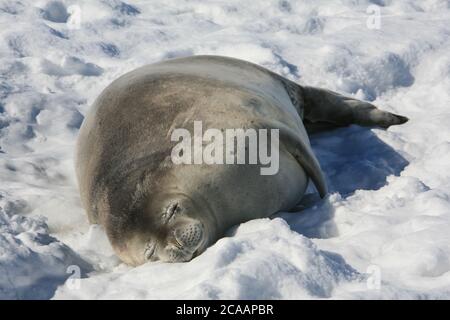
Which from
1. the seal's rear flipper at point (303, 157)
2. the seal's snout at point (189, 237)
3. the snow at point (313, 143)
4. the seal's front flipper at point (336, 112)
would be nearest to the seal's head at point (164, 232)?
the seal's snout at point (189, 237)

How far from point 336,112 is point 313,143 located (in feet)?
1.25

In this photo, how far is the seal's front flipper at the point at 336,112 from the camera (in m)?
5.19

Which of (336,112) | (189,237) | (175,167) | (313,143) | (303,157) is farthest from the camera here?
(336,112)

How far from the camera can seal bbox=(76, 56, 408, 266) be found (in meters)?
3.29

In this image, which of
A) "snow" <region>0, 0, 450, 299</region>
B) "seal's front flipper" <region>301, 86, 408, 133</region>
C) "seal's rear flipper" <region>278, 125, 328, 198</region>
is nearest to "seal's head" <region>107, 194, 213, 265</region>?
"snow" <region>0, 0, 450, 299</region>

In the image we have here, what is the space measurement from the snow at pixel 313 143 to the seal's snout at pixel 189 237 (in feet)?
0.39

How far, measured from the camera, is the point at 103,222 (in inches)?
139

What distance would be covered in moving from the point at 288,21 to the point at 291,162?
11.8ft

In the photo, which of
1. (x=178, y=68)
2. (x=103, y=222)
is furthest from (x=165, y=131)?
(x=178, y=68)

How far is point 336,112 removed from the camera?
5254 mm

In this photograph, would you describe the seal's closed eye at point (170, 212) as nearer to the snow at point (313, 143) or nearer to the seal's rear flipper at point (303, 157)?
the snow at point (313, 143)

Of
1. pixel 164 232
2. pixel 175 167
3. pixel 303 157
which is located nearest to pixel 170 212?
pixel 164 232

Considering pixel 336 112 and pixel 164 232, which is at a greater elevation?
pixel 164 232

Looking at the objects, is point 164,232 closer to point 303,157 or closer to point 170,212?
point 170,212
